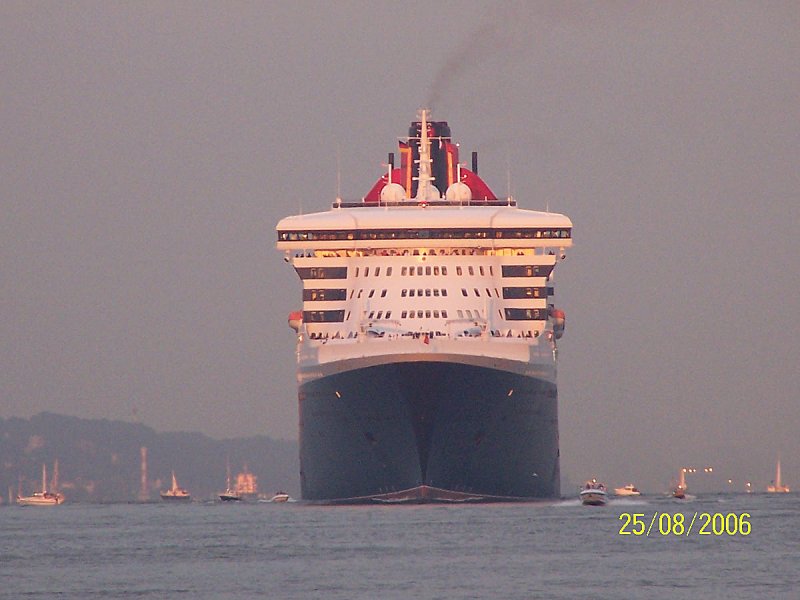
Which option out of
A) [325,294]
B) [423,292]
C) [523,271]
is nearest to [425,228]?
[423,292]

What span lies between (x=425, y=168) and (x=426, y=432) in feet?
76.8

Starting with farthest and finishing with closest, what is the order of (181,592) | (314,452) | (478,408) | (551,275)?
1. (551,275)
2. (314,452)
3. (478,408)
4. (181,592)

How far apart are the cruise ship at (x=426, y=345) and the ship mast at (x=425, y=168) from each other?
0.27ft

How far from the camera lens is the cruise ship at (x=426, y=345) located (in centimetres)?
9606

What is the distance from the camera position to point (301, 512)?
A: 103 meters

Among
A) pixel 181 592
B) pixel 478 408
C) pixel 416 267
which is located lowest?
pixel 181 592

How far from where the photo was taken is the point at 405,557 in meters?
71.1

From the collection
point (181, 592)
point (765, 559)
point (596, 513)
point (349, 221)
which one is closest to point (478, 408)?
point (596, 513)

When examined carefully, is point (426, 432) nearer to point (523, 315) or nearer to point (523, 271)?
point (523, 315)

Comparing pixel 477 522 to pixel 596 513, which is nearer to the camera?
pixel 477 522

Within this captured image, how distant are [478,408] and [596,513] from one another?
25.1 feet

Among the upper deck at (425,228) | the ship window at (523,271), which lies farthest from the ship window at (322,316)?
the ship window at (523,271)

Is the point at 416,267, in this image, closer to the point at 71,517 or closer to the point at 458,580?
the point at 71,517

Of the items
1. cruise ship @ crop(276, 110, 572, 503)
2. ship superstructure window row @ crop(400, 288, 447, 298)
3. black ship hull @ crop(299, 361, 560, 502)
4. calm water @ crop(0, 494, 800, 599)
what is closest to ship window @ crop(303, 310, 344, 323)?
cruise ship @ crop(276, 110, 572, 503)
